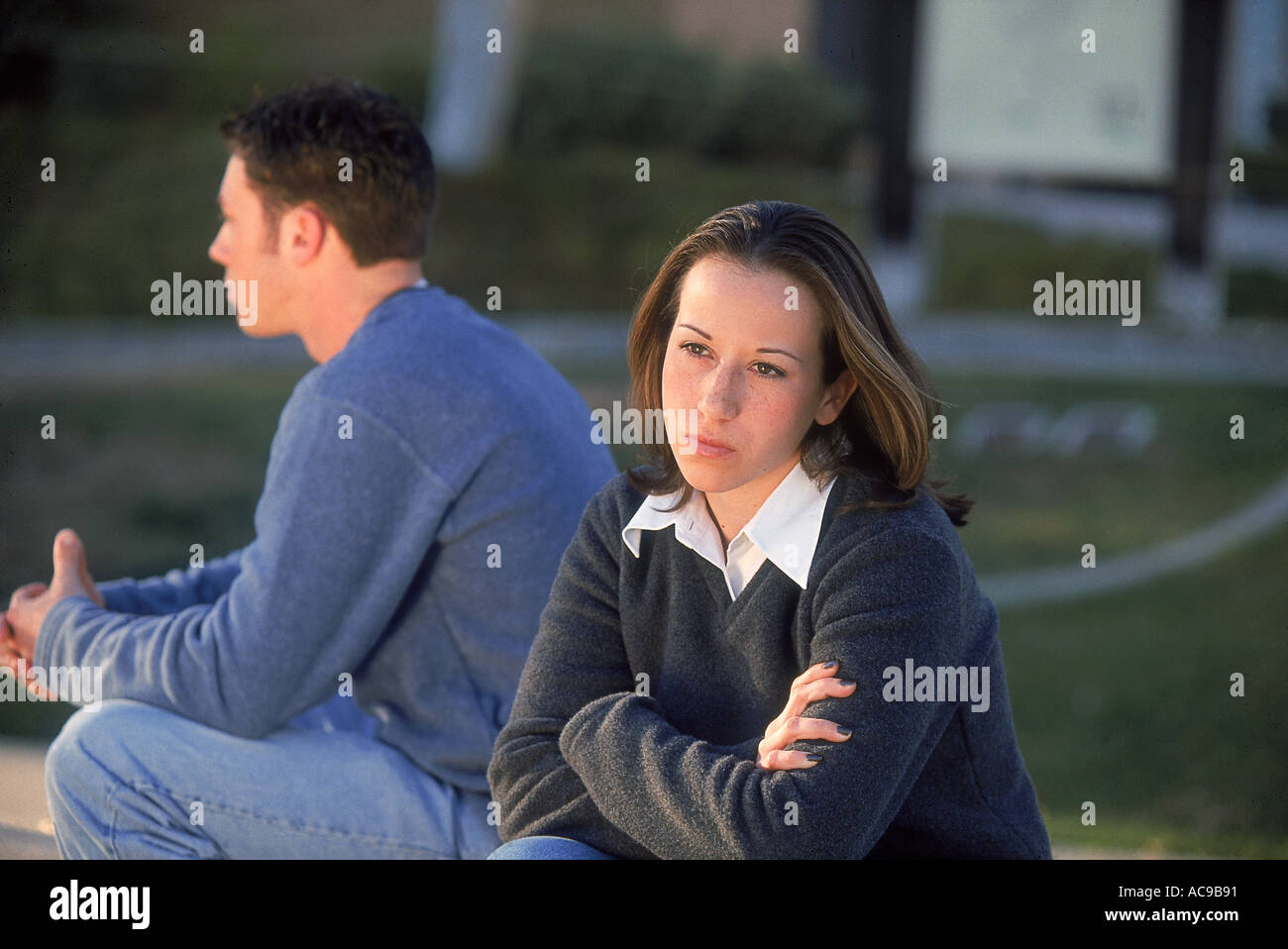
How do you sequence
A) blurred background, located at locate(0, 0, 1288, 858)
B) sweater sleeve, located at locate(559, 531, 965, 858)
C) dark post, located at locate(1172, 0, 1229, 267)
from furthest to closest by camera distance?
dark post, located at locate(1172, 0, 1229, 267), blurred background, located at locate(0, 0, 1288, 858), sweater sleeve, located at locate(559, 531, 965, 858)

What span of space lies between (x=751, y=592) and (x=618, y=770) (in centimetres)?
32

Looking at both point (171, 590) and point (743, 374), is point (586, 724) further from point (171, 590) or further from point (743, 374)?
point (171, 590)

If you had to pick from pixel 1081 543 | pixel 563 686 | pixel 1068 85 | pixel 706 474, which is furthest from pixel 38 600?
pixel 1068 85

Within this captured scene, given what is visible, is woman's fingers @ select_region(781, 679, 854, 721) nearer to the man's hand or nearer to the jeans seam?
the jeans seam

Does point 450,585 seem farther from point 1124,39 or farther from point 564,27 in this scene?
point 564,27

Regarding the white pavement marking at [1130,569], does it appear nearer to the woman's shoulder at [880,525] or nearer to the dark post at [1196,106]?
the dark post at [1196,106]

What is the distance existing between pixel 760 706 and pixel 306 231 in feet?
4.42

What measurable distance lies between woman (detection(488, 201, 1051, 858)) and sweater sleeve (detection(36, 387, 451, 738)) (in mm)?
379

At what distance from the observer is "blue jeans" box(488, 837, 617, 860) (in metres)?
2.09

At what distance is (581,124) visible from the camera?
13.6m

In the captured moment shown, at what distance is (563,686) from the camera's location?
7.08ft

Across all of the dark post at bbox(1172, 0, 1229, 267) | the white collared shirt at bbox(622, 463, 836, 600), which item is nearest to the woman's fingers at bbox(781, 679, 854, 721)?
the white collared shirt at bbox(622, 463, 836, 600)

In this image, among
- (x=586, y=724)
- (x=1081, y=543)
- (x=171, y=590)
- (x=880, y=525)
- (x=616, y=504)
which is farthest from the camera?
(x=1081, y=543)
